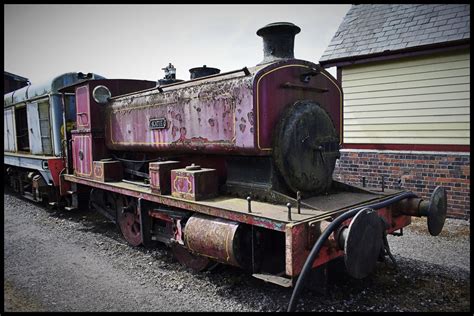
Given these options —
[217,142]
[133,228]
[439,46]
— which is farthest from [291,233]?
[439,46]

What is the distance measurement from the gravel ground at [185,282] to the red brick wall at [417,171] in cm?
85

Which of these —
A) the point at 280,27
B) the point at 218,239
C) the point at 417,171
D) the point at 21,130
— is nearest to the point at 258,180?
the point at 218,239

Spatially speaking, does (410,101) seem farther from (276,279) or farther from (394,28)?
(276,279)

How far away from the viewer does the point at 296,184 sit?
3.78m

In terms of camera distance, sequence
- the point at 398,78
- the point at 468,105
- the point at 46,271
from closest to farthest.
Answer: the point at 46,271 < the point at 468,105 < the point at 398,78

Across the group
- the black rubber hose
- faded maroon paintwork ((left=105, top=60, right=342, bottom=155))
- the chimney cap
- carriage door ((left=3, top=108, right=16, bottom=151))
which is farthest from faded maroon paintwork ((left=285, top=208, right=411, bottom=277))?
carriage door ((left=3, top=108, right=16, bottom=151))

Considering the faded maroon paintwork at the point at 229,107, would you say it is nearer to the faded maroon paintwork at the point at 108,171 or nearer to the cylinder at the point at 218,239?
the faded maroon paintwork at the point at 108,171

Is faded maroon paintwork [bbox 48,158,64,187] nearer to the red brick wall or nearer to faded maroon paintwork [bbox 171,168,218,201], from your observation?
faded maroon paintwork [bbox 171,168,218,201]

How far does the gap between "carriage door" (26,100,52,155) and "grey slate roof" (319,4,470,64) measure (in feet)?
21.4

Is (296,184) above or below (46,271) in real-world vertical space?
above

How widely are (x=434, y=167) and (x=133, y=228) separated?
5.66 meters

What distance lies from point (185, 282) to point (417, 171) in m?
5.24

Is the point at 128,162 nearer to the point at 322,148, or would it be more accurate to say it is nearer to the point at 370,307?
the point at 322,148

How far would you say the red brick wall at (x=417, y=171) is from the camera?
21.0 feet
